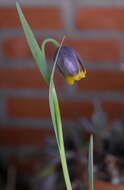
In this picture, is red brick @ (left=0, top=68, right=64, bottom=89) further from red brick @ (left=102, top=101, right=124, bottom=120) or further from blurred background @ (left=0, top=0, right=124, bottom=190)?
red brick @ (left=102, top=101, right=124, bottom=120)

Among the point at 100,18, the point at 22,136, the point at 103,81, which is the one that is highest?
the point at 100,18

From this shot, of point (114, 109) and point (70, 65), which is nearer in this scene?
point (70, 65)

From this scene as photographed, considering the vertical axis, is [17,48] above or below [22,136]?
above

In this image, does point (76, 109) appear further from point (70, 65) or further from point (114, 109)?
point (70, 65)

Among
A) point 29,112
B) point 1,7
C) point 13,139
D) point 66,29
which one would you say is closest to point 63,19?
point 66,29

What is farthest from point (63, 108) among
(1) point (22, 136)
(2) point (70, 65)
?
(2) point (70, 65)

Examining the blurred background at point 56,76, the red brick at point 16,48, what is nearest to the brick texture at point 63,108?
the blurred background at point 56,76
